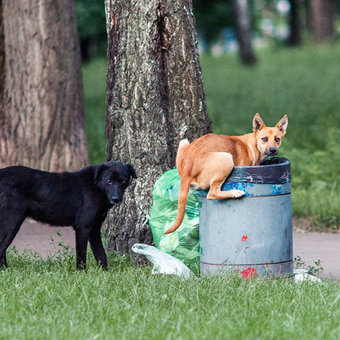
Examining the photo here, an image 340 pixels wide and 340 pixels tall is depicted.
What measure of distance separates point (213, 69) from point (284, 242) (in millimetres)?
26525

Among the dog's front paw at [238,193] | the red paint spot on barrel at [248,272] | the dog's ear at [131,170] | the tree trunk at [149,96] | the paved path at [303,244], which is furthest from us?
the paved path at [303,244]

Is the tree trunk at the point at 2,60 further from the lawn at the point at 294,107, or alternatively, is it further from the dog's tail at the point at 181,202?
the dog's tail at the point at 181,202

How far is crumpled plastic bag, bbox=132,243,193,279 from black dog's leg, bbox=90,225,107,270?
33 cm

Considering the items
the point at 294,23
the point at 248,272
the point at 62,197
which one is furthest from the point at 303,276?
the point at 294,23

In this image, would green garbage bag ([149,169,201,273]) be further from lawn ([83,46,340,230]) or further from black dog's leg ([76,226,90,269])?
lawn ([83,46,340,230])

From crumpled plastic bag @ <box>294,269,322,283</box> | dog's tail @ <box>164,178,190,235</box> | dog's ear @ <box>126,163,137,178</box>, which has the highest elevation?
dog's ear @ <box>126,163,137,178</box>

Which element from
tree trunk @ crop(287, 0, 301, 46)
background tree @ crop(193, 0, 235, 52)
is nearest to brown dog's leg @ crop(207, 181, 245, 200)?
background tree @ crop(193, 0, 235, 52)

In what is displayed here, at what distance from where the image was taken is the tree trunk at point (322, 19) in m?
32.9

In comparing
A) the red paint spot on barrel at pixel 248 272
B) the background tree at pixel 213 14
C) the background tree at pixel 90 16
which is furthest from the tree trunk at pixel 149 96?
the background tree at pixel 213 14

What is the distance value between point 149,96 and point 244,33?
2572cm

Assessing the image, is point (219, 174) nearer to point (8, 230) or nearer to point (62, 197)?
point (62, 197)

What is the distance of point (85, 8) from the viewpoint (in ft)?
117

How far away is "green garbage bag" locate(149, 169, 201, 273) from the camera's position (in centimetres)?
679

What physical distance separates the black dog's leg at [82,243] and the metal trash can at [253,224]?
3.75 ft
